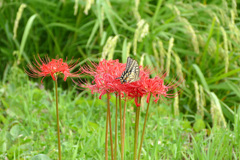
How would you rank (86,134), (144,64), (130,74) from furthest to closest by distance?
(144,64), (86,134), (130,74)

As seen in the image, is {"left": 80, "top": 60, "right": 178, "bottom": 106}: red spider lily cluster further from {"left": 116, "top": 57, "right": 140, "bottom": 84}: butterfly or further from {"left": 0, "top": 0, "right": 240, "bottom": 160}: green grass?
{"left": 0, "top": 0, "right": 240, "bottom": 160}: green grass

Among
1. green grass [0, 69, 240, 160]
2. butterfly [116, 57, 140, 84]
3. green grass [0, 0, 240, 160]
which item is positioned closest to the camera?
butterfly [116, 57, 140, 84]

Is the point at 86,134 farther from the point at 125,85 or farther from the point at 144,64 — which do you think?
the point at 144,64

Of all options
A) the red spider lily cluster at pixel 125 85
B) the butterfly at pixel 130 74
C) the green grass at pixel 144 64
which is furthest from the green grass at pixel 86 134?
the butterfly at pixel 130 74

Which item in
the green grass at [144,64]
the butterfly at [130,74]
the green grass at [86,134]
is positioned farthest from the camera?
the green grass at [144,64]

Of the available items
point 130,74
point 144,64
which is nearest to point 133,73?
point 130,74

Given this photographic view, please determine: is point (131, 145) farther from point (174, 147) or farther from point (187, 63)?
point (187, 63)

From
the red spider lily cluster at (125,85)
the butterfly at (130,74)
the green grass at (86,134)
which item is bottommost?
the green grass at (86,134)

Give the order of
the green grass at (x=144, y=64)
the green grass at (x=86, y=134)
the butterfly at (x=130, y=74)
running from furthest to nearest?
the green grass at (x=144, y=64) < the green grass at (x=86, y=134) < the butterfly at (x=130, y=74)

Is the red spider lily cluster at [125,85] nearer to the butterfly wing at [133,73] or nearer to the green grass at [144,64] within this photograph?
the butterfly wing at [133,73]

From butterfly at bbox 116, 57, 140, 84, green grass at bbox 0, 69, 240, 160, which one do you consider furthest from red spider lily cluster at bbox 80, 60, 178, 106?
green grass at bbox 0, 69, 240, 160
